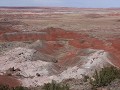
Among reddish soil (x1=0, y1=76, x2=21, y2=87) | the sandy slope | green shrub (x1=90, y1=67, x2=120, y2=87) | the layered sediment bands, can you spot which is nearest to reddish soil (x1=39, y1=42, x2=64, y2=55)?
the layered sediment bands

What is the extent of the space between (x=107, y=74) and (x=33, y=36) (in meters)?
35.7

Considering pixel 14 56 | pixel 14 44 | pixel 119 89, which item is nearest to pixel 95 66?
pixel 14 56

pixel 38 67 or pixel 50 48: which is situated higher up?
pixel 38 67

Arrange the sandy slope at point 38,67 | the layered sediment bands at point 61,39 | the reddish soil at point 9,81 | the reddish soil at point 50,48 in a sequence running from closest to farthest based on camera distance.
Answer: the reddish soil at point 9,81
the sandy slope at point 38,67
the reddish soil at point 50,48
the layered sediment bands at point 61,39

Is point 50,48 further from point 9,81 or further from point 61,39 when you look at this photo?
point 9,81

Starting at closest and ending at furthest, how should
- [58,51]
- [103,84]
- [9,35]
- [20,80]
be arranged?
1. [103,84]
2. [20,80]
3. [58,51]
4. [9,35]

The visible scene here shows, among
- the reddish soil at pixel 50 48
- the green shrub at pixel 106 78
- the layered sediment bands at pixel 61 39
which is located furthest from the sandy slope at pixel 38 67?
the green shrub at pixel 106 78

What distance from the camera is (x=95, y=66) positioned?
2581 cm

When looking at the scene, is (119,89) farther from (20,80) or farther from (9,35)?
(9,35)

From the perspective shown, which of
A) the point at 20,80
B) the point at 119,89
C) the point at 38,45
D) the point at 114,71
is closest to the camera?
the point at 119,89

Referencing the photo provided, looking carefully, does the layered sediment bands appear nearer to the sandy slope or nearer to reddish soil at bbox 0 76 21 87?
the sandy slope

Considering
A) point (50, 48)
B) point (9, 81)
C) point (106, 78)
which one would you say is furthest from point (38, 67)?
point (106, 78)

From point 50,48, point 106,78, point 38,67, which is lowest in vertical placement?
point 50,48

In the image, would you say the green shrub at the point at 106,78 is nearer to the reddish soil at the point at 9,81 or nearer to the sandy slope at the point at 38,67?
the reddish soil at the point at 9,81
